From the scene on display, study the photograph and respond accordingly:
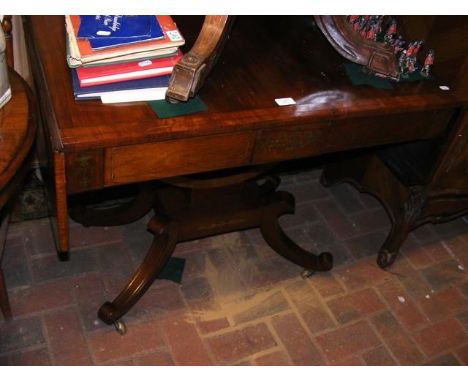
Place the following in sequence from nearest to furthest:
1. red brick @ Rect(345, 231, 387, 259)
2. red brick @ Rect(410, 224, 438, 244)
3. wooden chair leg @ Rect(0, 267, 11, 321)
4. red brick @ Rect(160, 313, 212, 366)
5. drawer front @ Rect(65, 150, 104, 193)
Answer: drawer front @ Rect(65, 150, 104, 193), wooden chair leg @ Rect(0, 267, 11, 321), red brick @ Rect(160, 313, 212, 366), red brick @ Rect(345, 231, 387, 259), red brick @ Rect(410, 224, 438, 244)

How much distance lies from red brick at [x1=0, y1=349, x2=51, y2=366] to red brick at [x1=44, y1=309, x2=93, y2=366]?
3 cm

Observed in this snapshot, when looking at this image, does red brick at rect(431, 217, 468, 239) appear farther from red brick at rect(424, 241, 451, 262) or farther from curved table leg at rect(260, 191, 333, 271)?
curved table leg at rect(260, 191, 333, 271)

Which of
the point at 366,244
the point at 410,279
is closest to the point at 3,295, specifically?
the point at 366,244

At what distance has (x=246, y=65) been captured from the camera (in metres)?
1.73

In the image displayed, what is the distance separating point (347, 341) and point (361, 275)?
0.35m

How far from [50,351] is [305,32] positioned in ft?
4.68

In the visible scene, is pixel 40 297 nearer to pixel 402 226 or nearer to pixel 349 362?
pixel 349 362

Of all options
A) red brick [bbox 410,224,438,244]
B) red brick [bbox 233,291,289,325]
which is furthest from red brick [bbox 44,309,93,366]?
red brick [bbox 410,224,438,244]

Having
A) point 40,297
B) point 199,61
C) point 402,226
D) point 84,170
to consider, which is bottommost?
point 40,297

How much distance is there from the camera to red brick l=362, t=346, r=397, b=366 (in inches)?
81.4

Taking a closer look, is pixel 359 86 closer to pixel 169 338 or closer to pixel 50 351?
pixel 169 338

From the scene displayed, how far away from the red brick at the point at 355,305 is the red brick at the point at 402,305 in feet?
0.16

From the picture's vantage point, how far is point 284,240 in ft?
7.28
